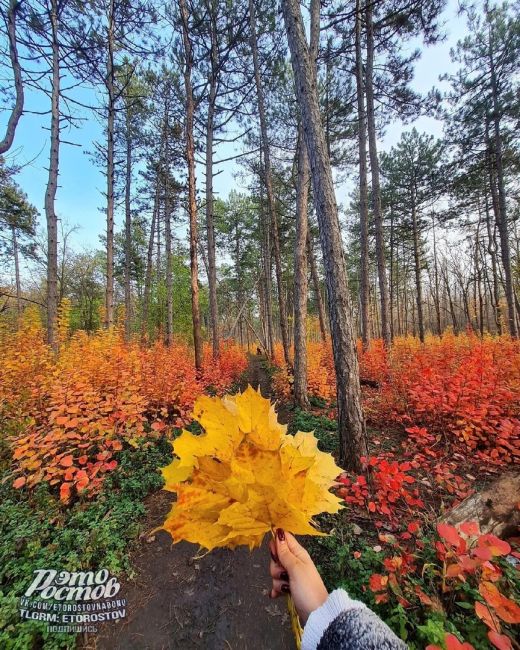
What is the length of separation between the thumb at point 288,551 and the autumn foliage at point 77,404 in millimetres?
2614

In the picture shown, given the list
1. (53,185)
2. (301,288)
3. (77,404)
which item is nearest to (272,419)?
(77,404)

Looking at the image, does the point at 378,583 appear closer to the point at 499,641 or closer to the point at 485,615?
the point at 485,615

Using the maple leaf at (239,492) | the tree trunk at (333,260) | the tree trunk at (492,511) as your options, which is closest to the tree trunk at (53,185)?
the tree trunk at (333,260)

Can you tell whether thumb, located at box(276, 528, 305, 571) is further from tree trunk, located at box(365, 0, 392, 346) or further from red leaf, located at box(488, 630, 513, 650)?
tree trunk, located at box(365, 0, 392, 346)

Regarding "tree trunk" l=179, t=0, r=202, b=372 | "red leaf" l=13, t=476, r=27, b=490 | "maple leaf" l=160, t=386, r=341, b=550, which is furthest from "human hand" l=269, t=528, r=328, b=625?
"tree trunk" l=179, t=0, r=202, b=372

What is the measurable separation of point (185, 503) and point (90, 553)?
3018mm

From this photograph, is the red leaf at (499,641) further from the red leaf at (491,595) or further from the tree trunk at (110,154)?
the tree trunk at (110,154)

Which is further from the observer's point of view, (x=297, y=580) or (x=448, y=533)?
(x=448, y=533)

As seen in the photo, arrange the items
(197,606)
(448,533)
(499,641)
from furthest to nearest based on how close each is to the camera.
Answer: (197,606) < (448,533) < (499,641)

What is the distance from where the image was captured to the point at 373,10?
7.76m

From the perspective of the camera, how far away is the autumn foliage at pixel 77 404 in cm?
293

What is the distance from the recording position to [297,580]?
0.85 metres

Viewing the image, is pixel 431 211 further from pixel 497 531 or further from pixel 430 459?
pixel 497 531

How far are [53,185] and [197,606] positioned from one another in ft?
27.1
